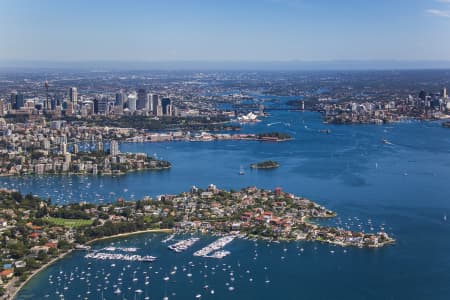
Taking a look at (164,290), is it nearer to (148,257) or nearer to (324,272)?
(148,257)

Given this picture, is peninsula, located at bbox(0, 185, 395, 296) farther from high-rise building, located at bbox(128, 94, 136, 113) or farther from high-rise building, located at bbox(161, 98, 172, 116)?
high-rise building, located at bbox(128, 94, 136, 113)

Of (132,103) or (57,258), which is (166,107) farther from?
(57,258)

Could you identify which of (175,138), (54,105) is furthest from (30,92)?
(175,138)

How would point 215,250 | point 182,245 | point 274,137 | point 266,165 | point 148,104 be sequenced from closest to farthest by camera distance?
point 215,250 → point 182,245 → point 266,165 → point 274,137 → point 148,104

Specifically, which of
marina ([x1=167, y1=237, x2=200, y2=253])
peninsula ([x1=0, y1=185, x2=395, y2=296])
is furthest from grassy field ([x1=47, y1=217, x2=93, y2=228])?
marina ([x1=167, y1=237, x2=200, y2=253])

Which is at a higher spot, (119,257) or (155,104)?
(155,104)

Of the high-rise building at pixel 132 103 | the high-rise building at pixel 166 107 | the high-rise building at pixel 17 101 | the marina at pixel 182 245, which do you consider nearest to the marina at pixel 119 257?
the marina at pixel 182 245

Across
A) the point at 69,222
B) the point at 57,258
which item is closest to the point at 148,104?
the point at 69,222
